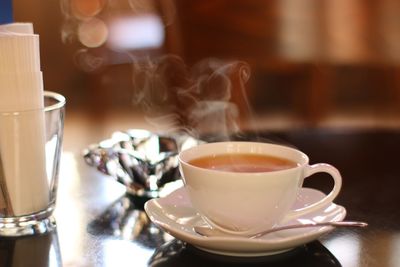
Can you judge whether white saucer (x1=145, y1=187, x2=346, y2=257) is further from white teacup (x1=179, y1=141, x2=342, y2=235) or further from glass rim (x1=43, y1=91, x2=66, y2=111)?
glass rim (x1=43, y1=91, x2=66, y2=111)

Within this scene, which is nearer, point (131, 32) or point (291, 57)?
point (291, 57)

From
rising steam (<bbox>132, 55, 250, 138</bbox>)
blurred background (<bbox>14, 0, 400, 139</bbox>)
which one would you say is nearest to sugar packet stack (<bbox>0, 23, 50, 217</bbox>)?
rising steam (<bbox>132, 55, 250, 138</bbox>)

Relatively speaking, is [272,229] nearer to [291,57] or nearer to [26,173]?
[26,173]

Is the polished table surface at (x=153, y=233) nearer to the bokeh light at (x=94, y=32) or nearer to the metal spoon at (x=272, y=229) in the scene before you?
the metal spoon at (x=272, y=229)

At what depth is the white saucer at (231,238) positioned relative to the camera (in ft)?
2.22

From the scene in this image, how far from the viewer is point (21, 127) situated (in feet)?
2.64

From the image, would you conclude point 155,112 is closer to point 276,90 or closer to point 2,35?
point 276,90

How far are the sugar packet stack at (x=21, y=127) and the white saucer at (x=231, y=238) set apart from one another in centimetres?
17

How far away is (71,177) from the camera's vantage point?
1.11 metres

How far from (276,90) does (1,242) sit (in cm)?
166

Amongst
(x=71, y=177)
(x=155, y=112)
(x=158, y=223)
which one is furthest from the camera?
(x=155, y=112)

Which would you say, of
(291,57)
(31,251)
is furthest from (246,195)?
(291,57)

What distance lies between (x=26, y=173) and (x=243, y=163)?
306 mm

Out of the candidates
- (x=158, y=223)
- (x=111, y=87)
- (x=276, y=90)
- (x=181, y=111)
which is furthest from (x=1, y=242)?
(x=111, y=87)
